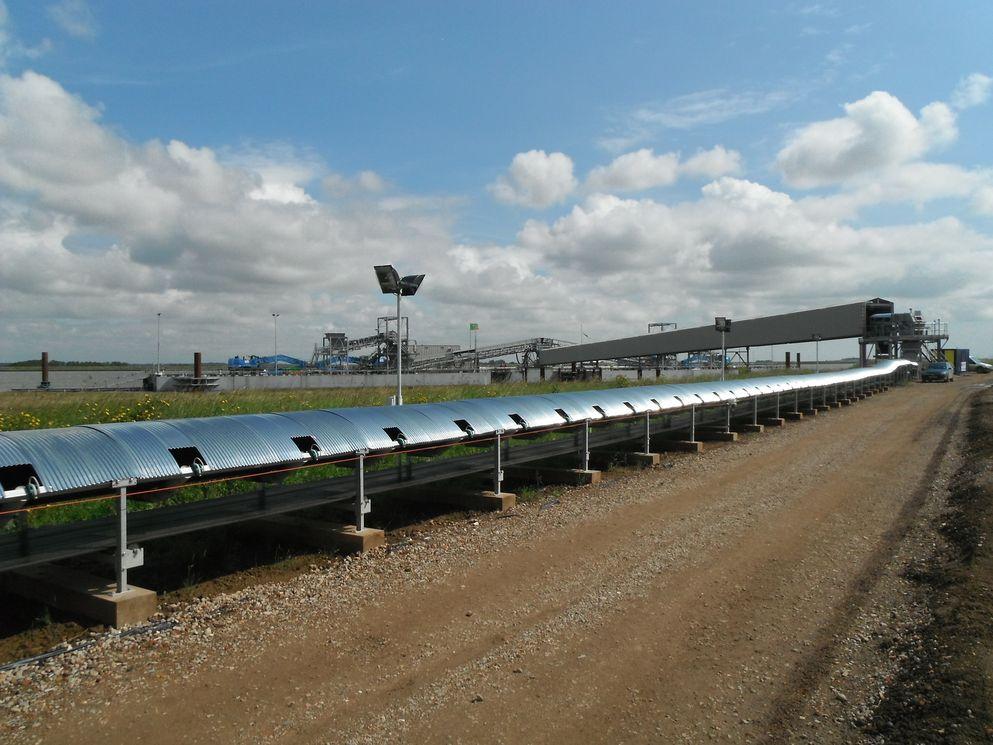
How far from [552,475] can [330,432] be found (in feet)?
18.2

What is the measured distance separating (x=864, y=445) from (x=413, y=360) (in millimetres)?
51854

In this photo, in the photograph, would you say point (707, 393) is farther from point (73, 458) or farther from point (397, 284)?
point (73, 458)

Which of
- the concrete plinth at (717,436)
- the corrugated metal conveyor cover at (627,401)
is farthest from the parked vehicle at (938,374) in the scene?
the corrugated metal conveyor cover at (627,401)

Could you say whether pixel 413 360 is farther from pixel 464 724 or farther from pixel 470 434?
pixel 464 724

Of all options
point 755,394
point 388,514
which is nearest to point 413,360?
point 755,394

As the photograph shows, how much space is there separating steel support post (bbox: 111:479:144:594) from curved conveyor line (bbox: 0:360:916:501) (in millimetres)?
140

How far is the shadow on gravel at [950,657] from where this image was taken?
403 centimetres

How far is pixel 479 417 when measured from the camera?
36.0 ft

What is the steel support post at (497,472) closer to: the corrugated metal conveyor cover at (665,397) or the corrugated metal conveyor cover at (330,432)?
the corrugated metal conveyor cover at (330,432)

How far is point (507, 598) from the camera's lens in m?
6.44

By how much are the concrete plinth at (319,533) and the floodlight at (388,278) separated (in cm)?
569

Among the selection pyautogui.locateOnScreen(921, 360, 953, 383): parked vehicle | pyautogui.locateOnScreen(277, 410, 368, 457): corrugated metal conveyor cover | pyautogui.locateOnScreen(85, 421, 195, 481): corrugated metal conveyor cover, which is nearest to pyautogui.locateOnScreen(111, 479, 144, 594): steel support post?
pyautogui.locateOnScreen(85, 421, 195, 481): corrugated metal conveyor cover

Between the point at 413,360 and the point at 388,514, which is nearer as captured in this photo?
the point at 388,514

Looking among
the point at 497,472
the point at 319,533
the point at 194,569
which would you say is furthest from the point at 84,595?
the point at 497,472
